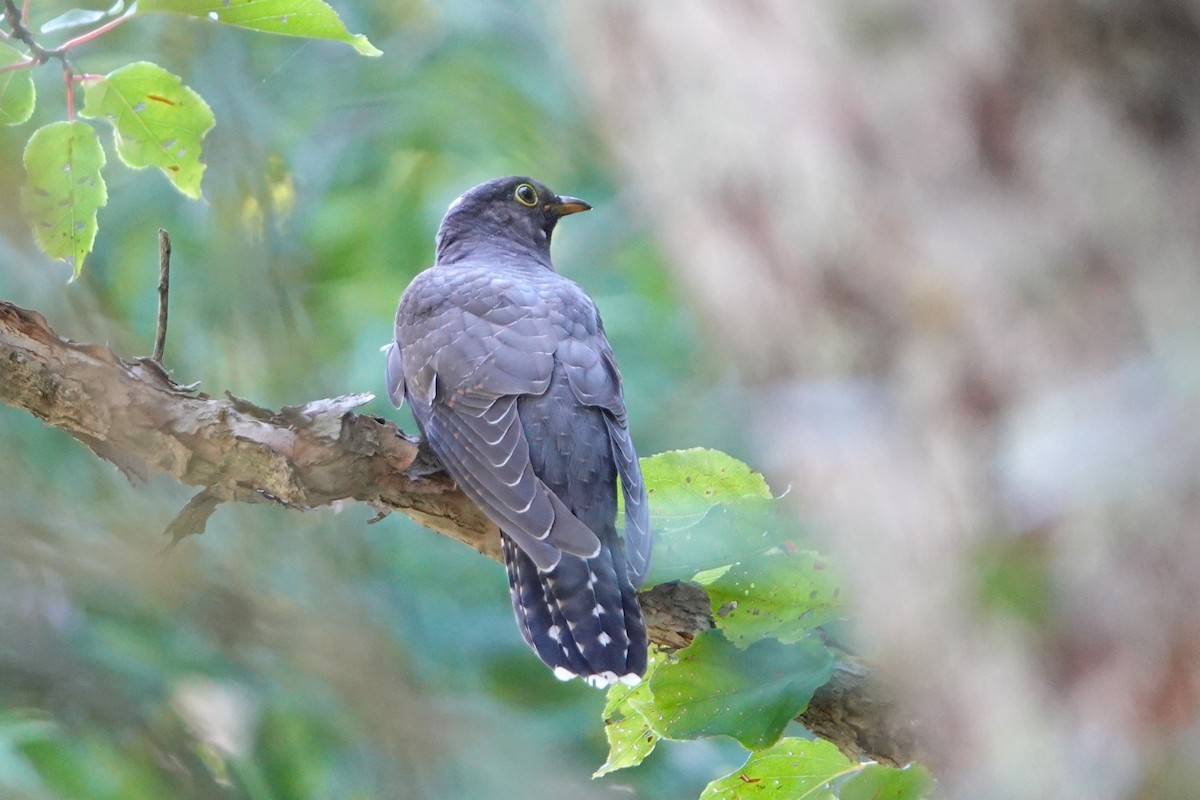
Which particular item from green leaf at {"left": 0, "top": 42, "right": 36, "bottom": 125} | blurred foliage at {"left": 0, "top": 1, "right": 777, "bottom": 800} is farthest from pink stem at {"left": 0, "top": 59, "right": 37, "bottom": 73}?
blurred foliage at {"left": 0, "top": 1, "right": 777, "bottom": 800}

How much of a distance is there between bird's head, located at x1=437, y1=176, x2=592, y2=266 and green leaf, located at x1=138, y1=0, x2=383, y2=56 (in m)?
2.25

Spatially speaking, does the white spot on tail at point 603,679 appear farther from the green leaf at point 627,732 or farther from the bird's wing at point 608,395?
the bird's wing at point 608,395

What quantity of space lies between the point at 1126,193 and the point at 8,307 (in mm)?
2486

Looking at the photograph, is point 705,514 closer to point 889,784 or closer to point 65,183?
point 889,784

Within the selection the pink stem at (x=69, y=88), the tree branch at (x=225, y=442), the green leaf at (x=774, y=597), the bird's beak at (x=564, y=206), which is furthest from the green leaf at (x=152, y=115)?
the bird's beak at (x=564, y=206)

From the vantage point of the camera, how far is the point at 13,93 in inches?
94.2

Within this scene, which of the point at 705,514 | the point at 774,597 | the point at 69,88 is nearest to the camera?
the point at 774,597

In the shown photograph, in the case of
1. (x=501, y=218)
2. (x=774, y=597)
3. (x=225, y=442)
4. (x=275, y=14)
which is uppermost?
(x=275, y=14)

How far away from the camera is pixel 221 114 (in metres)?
5.50

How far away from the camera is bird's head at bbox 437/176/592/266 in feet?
15.4

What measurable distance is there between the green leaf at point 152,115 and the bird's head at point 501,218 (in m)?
2.08

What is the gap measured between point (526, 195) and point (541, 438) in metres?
1.80

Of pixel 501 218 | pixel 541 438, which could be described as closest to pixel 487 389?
pixel 541 438

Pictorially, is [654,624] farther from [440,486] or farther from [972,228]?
[972,228]
